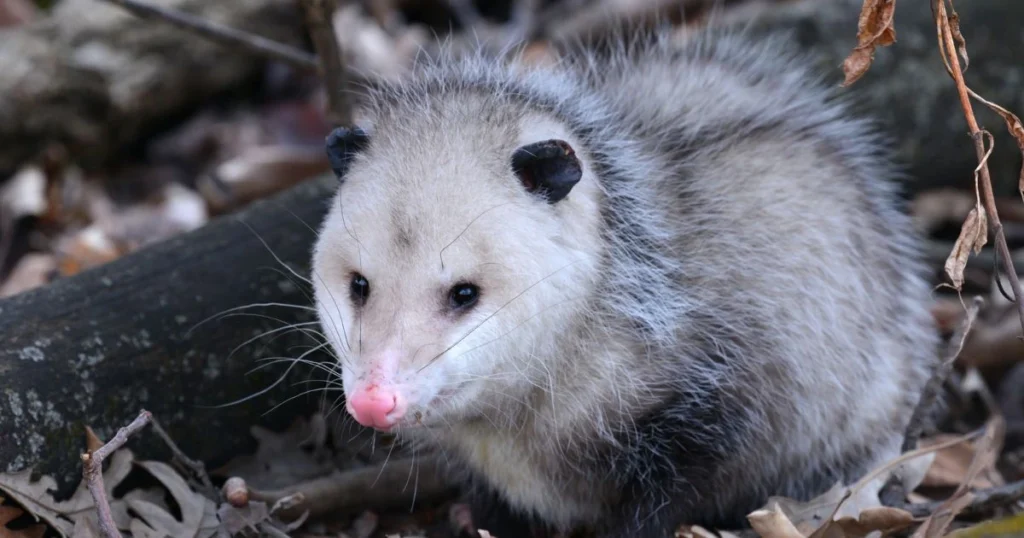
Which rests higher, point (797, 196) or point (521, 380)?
point (797, 196)

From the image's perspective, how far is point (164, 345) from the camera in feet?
7.94

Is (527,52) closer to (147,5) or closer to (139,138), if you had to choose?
(139,138)

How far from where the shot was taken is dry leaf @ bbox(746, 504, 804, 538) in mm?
2105

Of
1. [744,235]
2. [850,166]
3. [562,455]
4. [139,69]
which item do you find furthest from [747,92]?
[139,69]

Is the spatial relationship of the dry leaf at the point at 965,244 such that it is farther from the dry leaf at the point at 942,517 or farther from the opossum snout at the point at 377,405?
the opossum snout at the point at 377,405

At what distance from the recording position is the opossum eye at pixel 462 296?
6.10ft

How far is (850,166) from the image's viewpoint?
103 inches

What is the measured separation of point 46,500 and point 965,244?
5.82 feet

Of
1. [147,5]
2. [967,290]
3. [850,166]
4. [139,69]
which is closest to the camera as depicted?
[850,166]

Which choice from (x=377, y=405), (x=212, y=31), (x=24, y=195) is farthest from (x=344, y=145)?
(x=24, y=195)

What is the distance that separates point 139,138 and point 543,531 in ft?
9.17

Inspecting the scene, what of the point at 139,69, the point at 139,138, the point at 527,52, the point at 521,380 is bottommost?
the point at 139,138

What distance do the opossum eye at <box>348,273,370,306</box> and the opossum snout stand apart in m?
0.21

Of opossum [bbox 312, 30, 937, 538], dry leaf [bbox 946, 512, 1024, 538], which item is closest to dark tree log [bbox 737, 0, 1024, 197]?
opossum [bbox 312, 30, 937, 538]
